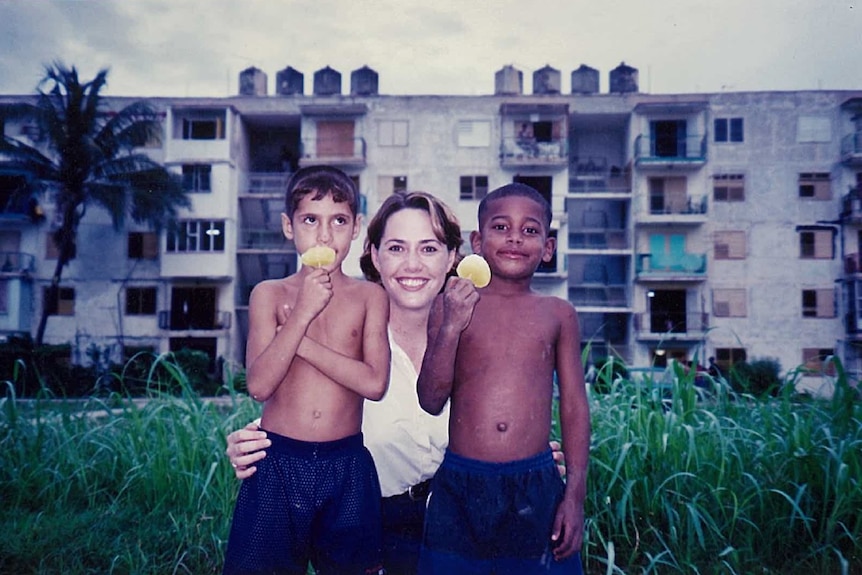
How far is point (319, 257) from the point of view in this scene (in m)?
1.53

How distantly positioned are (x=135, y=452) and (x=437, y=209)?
2.47 meters

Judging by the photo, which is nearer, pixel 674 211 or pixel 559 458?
pixel 559 458

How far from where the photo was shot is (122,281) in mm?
8539

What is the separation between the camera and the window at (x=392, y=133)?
6855 millimetres

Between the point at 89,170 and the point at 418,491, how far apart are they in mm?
10296

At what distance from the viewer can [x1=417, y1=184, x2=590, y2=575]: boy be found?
1427 mm

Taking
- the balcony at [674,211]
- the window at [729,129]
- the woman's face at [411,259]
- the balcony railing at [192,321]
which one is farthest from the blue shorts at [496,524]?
the window at [729,129]

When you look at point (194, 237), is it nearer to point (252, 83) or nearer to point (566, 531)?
point (252, 83)

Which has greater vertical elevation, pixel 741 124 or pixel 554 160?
pixel 741 124

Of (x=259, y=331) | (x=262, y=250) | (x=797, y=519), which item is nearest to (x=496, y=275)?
(x=259, y=331)

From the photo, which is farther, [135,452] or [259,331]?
[135,452]

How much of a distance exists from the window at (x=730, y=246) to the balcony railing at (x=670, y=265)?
68cm

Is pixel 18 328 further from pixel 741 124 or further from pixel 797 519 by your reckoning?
pixel 741 124

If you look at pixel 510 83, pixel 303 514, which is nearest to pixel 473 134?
pixel 510 83
